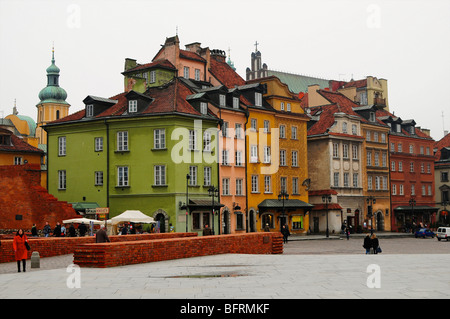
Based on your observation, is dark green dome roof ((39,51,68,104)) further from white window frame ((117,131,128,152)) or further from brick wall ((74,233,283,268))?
brick wall ((74,233,283,268))

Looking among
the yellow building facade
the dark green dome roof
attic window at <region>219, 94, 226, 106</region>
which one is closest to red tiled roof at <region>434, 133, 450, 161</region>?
the yellow building facade

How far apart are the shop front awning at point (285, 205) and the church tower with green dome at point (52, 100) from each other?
285 ft

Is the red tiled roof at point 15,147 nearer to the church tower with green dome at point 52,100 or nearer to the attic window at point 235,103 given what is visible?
the attic window at point 235,103

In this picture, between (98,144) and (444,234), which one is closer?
(98,144)

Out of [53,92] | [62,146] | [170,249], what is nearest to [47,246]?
[170,249]

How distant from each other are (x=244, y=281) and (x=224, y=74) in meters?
52.2

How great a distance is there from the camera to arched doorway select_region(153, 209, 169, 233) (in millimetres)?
52188

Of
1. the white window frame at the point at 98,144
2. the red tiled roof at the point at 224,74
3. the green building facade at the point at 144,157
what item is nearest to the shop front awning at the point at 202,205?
the green building facade at the point at 144,157

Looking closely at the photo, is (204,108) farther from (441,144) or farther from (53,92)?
(53,92)

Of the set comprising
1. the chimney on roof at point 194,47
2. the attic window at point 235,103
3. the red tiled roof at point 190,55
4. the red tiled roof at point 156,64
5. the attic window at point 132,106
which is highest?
the chimney on roof at point 194,47

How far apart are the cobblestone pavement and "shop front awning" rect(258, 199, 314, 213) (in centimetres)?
3621

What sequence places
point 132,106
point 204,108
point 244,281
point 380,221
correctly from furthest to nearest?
point 380,221 < point 204,108 < point 132,106 < point 244,281

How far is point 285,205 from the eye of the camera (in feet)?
205

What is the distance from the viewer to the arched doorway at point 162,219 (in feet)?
171
